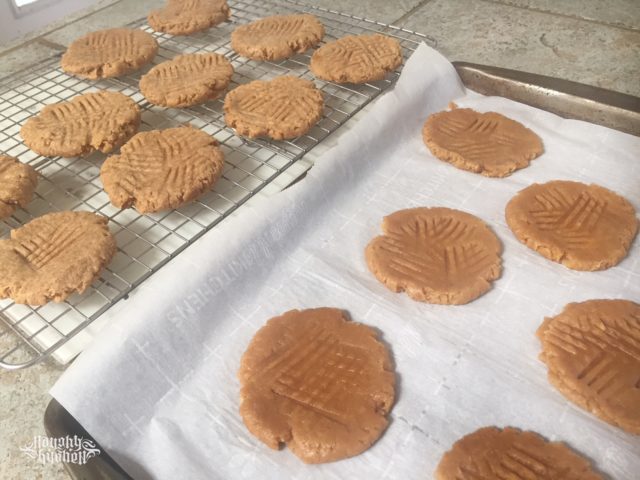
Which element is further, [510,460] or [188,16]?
[188,16]

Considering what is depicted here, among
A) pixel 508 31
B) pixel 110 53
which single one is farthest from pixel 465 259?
pixel 110 53

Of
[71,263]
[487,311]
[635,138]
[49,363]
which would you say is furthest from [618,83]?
[49,363]

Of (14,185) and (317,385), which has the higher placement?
(14,185)

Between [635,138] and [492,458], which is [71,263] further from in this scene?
[635,138]

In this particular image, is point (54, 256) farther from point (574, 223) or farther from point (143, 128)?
point (574, 223)

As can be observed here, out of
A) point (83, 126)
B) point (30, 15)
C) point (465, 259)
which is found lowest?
point (30, 15)

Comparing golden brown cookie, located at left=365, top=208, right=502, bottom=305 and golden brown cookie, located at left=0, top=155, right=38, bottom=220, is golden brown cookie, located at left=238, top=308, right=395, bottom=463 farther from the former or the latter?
golden brown cookie, located at left=0, top=155, right=38, bottom=220

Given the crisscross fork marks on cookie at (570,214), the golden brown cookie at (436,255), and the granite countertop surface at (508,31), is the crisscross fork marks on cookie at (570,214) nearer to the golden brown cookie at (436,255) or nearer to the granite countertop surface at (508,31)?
→ the golden brown cookie at (436,255)
